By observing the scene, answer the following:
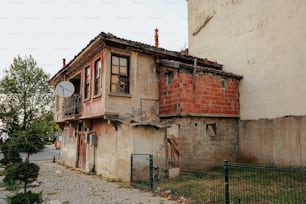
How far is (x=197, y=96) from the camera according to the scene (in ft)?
35.7

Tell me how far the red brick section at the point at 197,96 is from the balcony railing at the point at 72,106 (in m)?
4.84

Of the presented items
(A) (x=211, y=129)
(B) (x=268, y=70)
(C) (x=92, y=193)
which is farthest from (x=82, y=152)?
(B) (x=268, y=70)

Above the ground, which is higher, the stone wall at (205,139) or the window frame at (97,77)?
the window frame at (97,77)

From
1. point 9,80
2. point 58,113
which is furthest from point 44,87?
point 58,113

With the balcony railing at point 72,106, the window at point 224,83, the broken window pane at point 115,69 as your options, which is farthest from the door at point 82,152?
the window at point 224,83

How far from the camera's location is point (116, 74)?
35.4 feet

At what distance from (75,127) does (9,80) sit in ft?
69.8

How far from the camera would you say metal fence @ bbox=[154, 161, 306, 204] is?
20.7ft

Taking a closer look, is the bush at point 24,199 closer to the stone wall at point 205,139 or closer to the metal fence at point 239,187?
the metal fence at point 239,187

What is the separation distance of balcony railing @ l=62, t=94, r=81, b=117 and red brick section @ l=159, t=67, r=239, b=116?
15.9ft

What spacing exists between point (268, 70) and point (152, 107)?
5701mm

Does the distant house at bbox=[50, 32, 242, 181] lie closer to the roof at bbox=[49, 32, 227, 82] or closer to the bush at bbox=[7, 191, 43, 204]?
the roof at bbox=[49, 32, 227, 82]

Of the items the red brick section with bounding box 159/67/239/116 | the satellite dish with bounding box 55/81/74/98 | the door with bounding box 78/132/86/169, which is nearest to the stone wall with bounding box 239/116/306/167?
the red brick section with bounding box 159/67/239/116

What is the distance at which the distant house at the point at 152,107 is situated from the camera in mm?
10016
